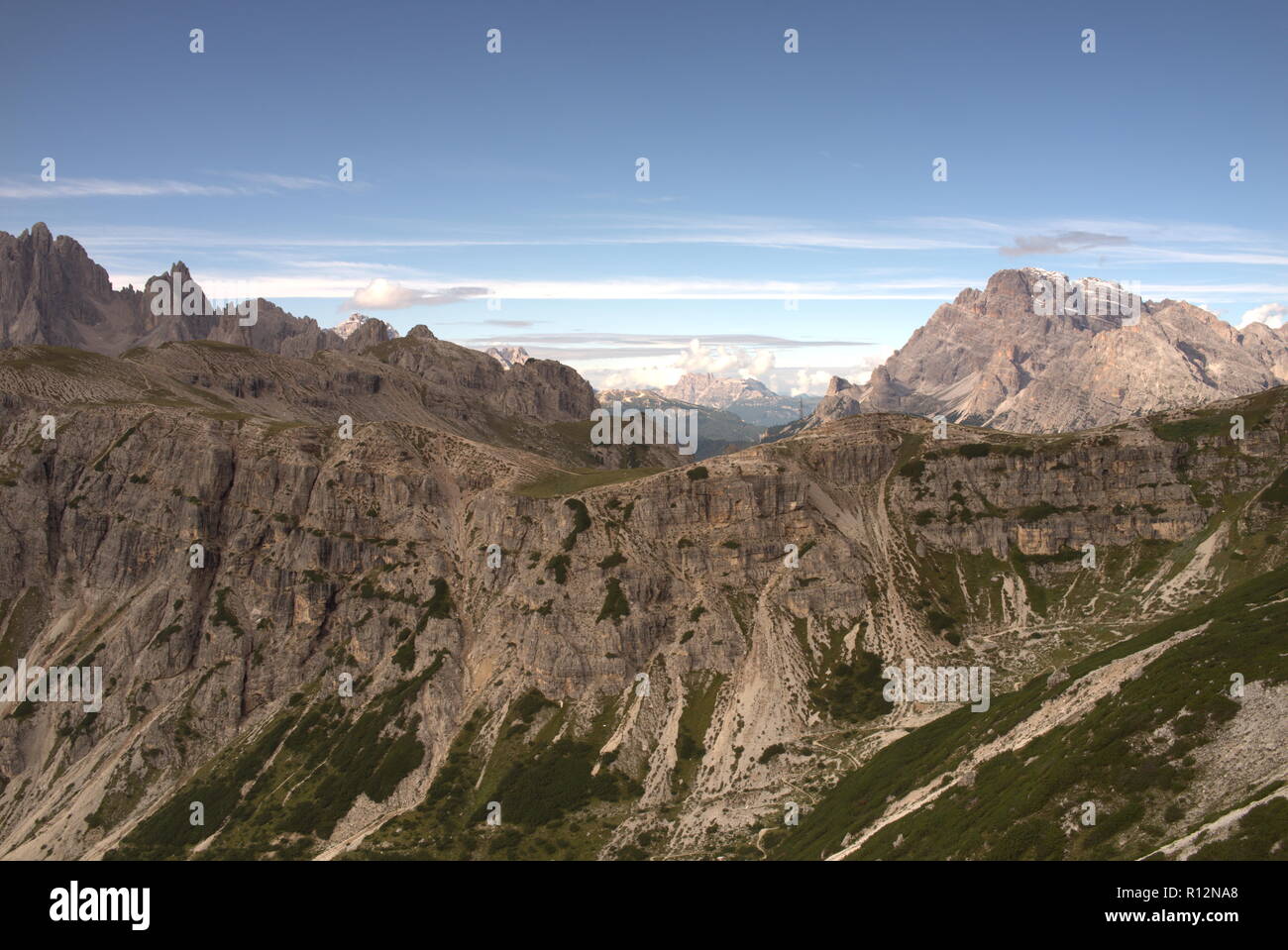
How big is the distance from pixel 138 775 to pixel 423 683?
64.5 metres

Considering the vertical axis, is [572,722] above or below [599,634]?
below

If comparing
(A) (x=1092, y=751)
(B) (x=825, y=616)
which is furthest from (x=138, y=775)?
(A) (x=1092, y=751)

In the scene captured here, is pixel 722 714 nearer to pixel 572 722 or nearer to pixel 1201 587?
pixel 572 722

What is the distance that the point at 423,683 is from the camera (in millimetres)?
193000

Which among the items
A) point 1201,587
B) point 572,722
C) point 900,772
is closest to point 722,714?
point 572,722

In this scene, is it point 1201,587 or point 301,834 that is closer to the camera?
point 301,834

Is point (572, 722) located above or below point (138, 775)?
above
